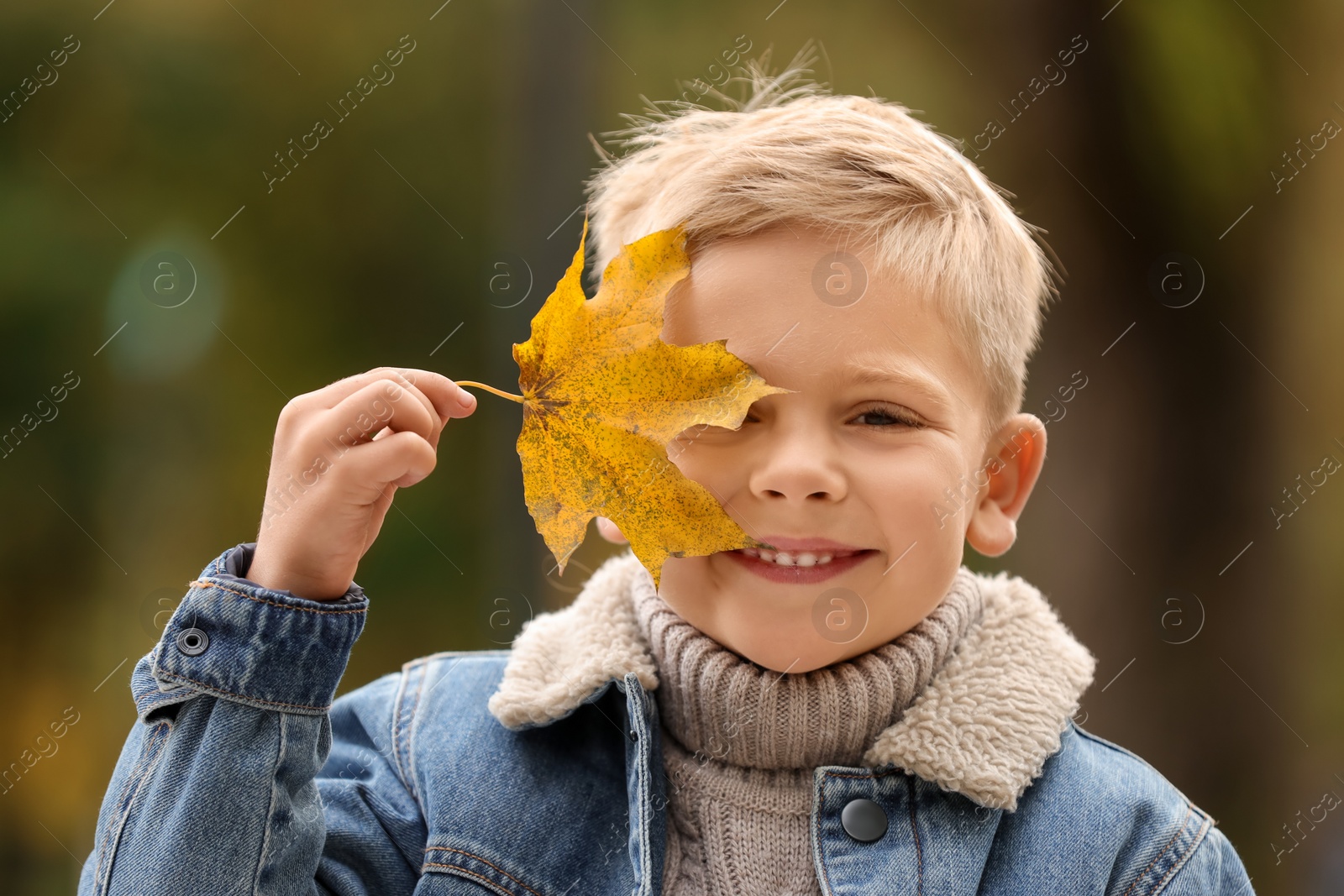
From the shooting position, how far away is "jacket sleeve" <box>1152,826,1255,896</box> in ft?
3.40

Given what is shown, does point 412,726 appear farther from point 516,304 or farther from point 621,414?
point 516,304

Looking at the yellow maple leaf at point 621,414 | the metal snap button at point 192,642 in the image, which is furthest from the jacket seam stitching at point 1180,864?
the metal snap button at point 192,642

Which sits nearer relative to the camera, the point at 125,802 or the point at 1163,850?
the point at 125,802

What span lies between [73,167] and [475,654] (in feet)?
5.58

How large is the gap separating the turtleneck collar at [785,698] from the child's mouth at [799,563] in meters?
0.10

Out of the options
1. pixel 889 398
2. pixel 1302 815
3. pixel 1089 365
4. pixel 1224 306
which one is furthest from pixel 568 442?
pixel 1302 815

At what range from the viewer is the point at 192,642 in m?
0.92

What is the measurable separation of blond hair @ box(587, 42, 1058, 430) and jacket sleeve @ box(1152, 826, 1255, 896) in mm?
445

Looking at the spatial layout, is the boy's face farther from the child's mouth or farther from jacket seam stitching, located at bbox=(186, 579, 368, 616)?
jacket seam stitching, located at bbox=(186, 579, 368, 616)

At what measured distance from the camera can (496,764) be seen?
43.1 inches

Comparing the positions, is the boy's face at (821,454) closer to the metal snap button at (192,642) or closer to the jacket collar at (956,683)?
the jacket collar at (956,683)

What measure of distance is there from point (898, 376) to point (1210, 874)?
21.9 inches

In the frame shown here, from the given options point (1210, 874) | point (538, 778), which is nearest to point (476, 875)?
point (538, 778)

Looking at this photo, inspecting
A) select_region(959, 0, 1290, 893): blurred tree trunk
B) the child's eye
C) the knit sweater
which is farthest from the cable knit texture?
select_region(959, 0, 1290, 893): blurred tree trunk
